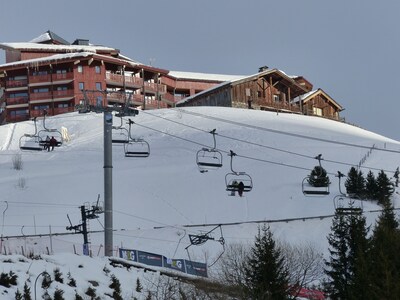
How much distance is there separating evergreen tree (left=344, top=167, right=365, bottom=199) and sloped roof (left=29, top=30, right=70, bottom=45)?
61212mm

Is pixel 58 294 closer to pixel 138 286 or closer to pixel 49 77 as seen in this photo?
pixel 138 286

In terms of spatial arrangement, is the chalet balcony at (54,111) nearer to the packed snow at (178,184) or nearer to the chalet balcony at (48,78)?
the chalet balcony at (48,78)

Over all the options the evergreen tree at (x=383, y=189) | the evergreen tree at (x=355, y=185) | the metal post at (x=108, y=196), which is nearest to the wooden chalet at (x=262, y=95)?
the evergreen tree at (x=355, y=185)

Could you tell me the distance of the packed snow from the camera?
41.9 metres

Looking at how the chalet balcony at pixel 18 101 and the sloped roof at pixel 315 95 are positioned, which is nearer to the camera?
the chalet balcony at pixel 18 101

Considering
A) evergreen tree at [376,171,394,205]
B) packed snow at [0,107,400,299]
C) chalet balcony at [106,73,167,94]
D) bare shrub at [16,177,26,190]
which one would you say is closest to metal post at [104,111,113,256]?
packed snow at [0,107,400,299]

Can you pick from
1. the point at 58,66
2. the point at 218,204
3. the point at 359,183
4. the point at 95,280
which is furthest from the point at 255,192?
the point at 58,66

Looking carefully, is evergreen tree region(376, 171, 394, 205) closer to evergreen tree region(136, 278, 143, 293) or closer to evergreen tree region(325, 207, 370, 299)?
evergreen tree region(325, 207, 370, 299)

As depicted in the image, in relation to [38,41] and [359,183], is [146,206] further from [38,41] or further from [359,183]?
[38,41]

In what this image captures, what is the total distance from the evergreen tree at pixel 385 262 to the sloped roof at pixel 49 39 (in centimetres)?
7338

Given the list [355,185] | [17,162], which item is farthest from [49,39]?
[355,185]

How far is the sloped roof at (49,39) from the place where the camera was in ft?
327

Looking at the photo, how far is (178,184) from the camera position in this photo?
51906 mm

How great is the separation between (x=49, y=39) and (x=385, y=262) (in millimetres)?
80591
